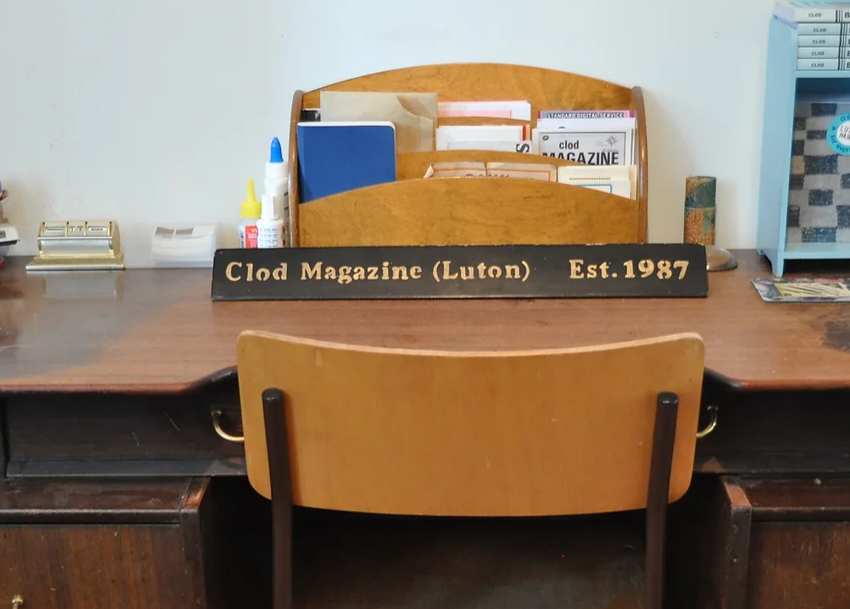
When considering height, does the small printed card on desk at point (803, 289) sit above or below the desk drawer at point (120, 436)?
above

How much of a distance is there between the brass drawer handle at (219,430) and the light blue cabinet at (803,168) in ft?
2.74

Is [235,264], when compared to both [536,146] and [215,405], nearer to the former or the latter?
[215,405]

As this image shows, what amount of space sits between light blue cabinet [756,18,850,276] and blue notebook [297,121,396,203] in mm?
576

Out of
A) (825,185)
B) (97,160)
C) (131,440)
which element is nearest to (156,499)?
(131,440)

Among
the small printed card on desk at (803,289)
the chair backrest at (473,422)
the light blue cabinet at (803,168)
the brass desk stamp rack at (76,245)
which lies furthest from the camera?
the brass desk stamp rack at (76,245)

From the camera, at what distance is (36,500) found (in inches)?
40.4

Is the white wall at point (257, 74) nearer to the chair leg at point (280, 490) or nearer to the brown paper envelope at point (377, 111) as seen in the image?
the brown paper envelope at point (377, 111)

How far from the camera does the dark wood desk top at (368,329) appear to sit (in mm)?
1005

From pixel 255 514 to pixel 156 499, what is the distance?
11.4 inches

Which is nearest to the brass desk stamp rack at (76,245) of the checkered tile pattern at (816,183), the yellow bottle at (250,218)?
the yellow bottle at (250,218)

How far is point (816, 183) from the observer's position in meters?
1.40

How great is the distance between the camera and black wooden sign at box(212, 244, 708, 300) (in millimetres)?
1261

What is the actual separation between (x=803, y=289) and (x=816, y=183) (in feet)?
0.72

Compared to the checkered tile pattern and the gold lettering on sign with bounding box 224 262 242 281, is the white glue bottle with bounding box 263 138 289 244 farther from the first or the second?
the checkered tile pattern
